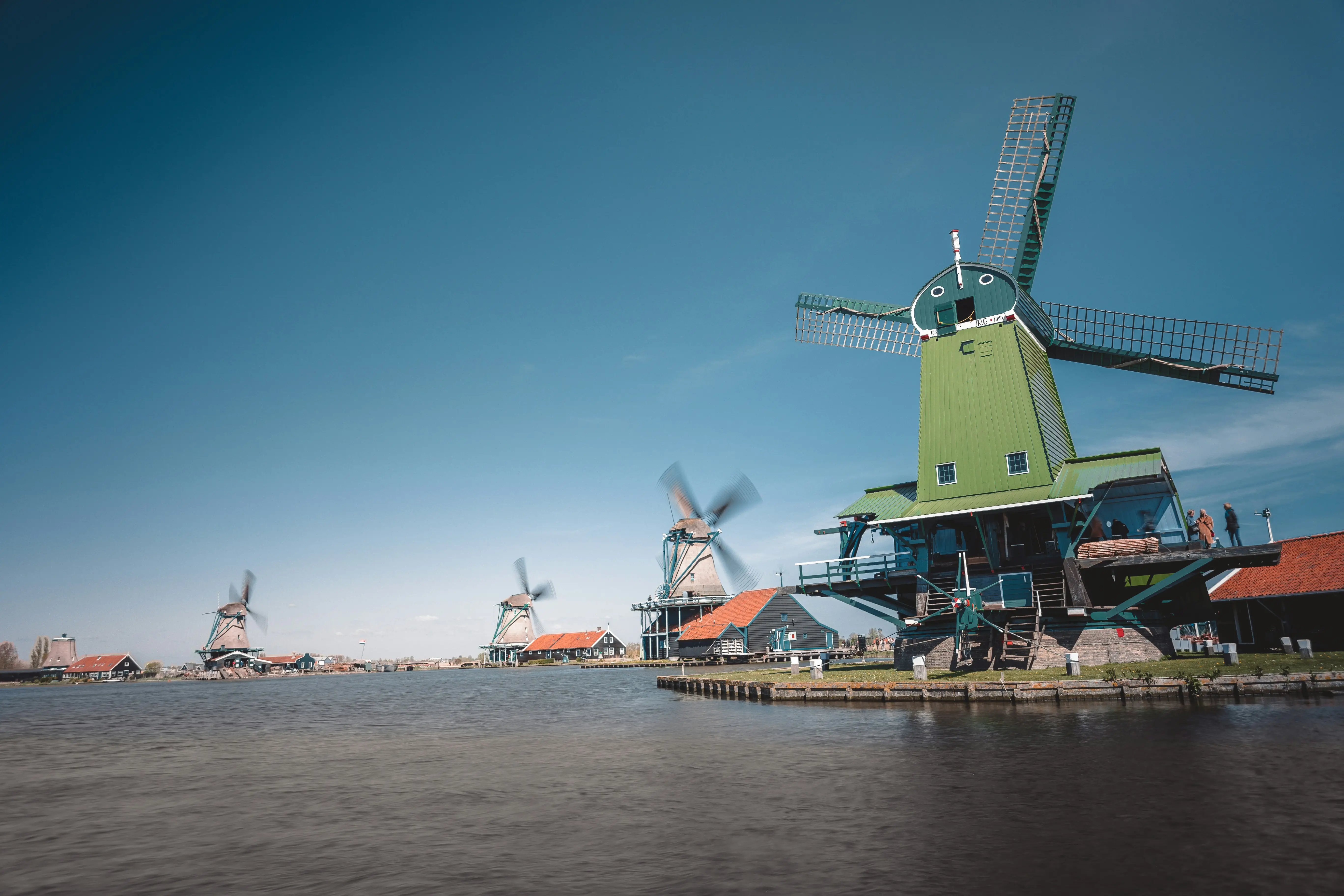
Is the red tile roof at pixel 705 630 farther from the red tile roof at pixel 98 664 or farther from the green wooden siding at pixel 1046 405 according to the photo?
the red tile roof at pixel 98 664

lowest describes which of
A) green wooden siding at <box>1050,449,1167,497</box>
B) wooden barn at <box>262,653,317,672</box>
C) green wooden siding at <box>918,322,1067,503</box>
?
wooden barn at <box>262,653,317,672</box>

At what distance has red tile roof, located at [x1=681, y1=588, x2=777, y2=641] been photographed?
237 feet

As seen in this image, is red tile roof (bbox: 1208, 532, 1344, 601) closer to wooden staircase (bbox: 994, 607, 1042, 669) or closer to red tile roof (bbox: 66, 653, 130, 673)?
wooden staircase (bbox: 994, 607, 1042, 669)

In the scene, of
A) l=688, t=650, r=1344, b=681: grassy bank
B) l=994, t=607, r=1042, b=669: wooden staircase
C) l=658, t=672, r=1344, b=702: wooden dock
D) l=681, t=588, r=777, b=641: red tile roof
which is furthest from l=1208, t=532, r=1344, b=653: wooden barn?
l=681, t=588, r=777, b=641: red tile roof

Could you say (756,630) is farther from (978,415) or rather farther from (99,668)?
(99,668)

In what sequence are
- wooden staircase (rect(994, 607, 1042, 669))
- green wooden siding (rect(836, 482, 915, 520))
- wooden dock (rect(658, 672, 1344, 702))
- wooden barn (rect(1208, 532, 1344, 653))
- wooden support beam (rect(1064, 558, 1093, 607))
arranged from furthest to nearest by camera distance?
green wooden siding (rect(836, 482, 915, 520))
wooden barn (rect(1208, 532, 1344, 653))
wooden staircase (rect(994, 607, 1042, 669))
wooden support beam (rect(1064, 558, 1093, 607))
wooden dock (rect(658, 672, 1344, 702))

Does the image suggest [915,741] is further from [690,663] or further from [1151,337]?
[690,663]

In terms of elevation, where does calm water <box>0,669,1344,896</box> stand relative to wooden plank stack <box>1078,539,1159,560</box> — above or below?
below

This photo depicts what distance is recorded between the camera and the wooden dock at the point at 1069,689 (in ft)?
65.0

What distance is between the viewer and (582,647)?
112 meters

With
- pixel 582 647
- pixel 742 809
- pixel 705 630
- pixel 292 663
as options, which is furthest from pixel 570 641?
pixel 742 809

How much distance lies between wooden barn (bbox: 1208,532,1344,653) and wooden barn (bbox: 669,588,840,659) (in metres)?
39.5

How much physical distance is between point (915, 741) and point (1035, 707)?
6026mm

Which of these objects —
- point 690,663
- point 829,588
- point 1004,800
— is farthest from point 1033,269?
point 690,663
